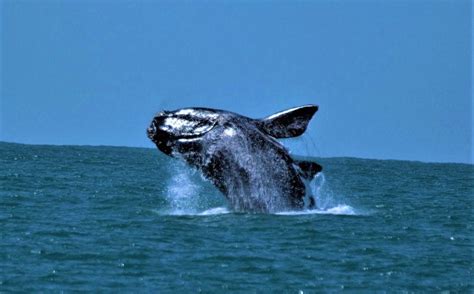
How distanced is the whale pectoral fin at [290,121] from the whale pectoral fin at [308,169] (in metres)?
0.81

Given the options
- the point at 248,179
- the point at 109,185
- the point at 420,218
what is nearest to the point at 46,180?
the point at 109,185

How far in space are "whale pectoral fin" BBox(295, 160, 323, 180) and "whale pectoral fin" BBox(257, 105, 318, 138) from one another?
Answer: 81cm

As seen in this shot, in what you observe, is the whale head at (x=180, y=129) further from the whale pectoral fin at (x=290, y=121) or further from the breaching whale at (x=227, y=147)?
the whale pectoral fin at (x=290, y=121)

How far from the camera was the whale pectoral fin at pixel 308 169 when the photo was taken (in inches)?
874

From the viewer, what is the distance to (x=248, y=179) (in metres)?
22.9

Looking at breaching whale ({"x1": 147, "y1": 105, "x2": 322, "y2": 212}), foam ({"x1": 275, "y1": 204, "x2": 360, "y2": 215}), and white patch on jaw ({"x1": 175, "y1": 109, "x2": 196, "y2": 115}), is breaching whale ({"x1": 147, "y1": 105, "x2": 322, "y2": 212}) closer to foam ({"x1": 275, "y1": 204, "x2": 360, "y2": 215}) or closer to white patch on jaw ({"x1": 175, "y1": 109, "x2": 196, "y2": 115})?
white patch on jaw ({"x1": 175, "y1": 109, "x2": 196, "y2": 115})

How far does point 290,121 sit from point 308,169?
124cm

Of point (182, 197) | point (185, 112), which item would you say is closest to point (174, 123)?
point (185, 112)

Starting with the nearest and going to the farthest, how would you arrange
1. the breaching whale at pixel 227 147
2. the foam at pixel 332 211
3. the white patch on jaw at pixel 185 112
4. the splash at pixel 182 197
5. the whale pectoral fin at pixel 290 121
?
the whale pectoral fin at pixel 290 121
the breaching whale at pixel 227 147
the white patch on jaw at pixel 185 112
the foam at pixel 332 211
the splash at pixel 182 197

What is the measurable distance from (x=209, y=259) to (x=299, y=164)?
3.62 meters

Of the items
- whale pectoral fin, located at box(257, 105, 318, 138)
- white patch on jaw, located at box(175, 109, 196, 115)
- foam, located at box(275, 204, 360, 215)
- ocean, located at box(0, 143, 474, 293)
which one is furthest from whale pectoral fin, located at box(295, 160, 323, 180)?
white patch on jaw, located at box(175, 109, 196, 115)

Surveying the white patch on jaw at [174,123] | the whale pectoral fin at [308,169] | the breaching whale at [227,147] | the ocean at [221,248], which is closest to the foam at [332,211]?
the ocean at [221,248]

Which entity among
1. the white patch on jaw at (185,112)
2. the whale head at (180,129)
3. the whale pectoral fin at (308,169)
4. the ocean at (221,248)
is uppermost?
the white patch on jaw at (185,112)

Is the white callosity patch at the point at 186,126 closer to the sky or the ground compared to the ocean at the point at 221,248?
closer to the sky
